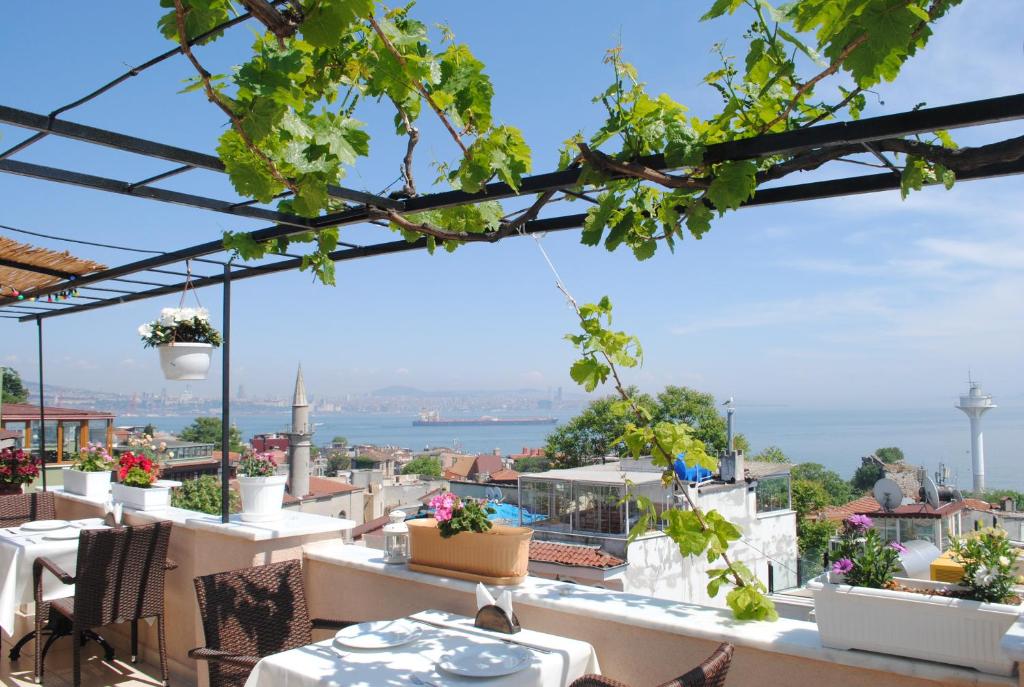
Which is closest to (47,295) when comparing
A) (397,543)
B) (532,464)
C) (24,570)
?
(24,570)

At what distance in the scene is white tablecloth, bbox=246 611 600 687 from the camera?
1933 mm

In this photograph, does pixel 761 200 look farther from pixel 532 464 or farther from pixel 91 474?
pixel 532 464

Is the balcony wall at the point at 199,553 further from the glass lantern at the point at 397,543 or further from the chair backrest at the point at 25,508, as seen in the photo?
the chair backrest at the point at 25,508

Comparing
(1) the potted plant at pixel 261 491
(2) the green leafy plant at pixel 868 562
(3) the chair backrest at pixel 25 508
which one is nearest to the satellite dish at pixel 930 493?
(2) the green leafy plant at pixel 868 562

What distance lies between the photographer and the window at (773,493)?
91.0ft

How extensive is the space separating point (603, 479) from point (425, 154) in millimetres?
22295

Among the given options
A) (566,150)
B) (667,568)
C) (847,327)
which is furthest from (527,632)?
(847,327)

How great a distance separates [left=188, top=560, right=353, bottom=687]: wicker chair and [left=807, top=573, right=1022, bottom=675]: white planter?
5.65 ft

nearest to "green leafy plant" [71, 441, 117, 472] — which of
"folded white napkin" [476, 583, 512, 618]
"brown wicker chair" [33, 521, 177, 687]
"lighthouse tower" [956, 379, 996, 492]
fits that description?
"brown wicker chair" [33, 521, 177, 687]

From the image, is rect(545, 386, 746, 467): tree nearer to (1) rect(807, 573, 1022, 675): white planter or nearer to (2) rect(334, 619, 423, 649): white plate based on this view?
(2) rect(334, 619, 423, 649): white plate

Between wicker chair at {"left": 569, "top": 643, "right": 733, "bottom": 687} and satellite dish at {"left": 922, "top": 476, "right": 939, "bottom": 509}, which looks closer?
wicker chair at {"left": 569, "top": 643, "right": 733, "bottom": 687}

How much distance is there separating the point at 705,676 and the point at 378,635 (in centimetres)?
112

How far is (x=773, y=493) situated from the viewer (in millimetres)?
29141

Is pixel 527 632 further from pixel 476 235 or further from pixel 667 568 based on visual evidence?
pixel 667 568
